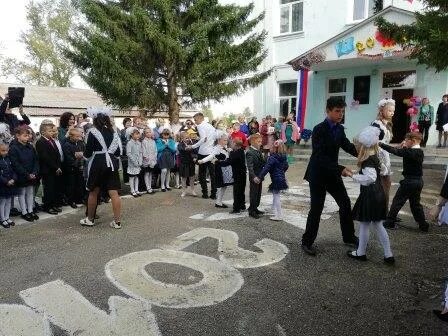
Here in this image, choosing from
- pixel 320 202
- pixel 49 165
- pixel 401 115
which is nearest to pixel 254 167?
pixel 320 202

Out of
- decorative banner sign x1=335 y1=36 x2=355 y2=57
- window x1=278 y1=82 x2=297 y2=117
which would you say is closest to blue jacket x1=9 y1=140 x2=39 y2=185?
decorative banner sign x1=335 y1=36 x2=355 y2=57

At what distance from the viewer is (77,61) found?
16047 mm

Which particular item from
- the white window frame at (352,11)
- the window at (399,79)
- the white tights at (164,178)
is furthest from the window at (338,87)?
the white tights at (164,178)

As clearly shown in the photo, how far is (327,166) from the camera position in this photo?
482 cm

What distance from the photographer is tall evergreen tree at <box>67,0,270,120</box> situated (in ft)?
49.6

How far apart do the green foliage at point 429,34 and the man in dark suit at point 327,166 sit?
394 cm

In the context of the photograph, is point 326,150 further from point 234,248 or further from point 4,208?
point 4,208

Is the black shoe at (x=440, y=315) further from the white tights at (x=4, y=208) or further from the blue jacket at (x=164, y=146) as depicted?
the blue jacket at (x=164, y=146)

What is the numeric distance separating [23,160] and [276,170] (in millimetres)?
4422

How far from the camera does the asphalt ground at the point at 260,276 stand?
3408 millimetres

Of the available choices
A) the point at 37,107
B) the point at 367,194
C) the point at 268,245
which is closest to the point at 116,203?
the point at 268,245

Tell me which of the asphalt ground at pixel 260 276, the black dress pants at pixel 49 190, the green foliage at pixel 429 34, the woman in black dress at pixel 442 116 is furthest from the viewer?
the woman in black dress at pixel 442 116

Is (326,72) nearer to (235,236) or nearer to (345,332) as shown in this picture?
(235,236)

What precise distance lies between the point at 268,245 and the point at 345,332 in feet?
7.37
